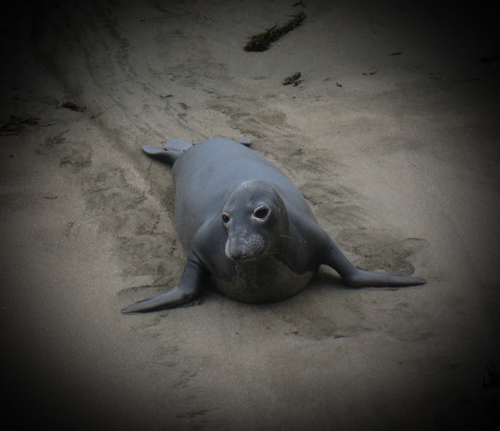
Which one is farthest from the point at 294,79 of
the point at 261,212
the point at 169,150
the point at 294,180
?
the point at 261,212

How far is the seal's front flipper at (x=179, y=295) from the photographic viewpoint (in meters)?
2.99

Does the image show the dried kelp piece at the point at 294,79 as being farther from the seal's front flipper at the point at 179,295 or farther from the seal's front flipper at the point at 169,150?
the seal's front flipper at the point at 179,295

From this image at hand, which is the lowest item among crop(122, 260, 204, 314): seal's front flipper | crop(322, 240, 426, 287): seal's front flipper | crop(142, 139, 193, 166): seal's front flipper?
crop(322, 240, 426, 287): seal's front flipper

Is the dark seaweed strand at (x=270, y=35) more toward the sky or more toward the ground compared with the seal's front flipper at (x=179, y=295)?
more toward the sky

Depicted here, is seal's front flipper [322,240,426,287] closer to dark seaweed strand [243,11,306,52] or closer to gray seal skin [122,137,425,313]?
gray seal skin [122,137,425,313]

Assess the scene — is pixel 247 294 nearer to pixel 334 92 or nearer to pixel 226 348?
pixel 226 348

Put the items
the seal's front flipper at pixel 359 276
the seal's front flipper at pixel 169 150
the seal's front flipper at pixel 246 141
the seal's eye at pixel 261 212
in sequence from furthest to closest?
the seal's front flipper at pixel 246 141 → the seal's front flipper at pixel 169 150 → the seal's front flipper at pixel 359 276 → the seal's eye at pixel 261 212

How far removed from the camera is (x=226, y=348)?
271 cm

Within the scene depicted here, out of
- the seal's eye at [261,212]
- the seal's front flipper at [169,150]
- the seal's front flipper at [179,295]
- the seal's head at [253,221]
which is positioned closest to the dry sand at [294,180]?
the seal's front flipper at [179,295]

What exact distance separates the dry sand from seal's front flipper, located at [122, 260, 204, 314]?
0.19ft

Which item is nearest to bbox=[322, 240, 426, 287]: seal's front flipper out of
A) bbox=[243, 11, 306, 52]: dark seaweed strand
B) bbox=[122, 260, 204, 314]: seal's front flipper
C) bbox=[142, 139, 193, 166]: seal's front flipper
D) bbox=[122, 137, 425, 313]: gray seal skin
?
bbox=[122, 137, 425, 313]: gray seal skin

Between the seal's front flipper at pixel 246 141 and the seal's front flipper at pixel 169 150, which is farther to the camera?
the seal's front flipper at pixel 246 141

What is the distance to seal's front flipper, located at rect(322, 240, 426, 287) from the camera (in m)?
3.11

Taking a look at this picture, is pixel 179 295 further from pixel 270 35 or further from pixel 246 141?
pixel 270 35
